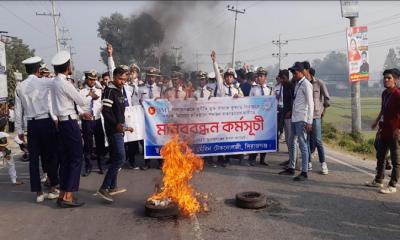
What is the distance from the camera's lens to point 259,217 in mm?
5348

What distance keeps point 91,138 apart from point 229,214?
425 cm

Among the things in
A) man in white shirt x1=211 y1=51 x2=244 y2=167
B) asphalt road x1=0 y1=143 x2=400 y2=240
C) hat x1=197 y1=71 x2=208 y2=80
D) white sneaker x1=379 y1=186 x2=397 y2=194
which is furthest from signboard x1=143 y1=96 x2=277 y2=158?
white sneaker x1=379 y1=186 x2=397 y2=194

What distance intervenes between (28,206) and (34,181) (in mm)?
413

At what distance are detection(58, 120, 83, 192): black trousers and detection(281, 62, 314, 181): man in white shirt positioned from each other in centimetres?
406

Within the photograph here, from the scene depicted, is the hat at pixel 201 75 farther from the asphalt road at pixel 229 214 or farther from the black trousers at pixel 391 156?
the black trousers at pixel 391 156

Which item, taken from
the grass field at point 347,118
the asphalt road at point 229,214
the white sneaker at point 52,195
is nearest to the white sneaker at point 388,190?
the asphalt road at point 229,214

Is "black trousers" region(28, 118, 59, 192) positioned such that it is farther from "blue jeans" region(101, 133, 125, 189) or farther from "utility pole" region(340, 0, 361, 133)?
"utility pole" region(340, 0, 361, 133)

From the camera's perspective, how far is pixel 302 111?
7.23 metres

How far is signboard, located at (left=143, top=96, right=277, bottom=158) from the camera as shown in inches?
334

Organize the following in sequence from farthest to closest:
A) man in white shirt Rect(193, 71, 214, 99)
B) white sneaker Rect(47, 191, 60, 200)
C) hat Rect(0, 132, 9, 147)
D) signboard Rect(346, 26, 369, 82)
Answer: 1. signboard Rect(346, 26, 369, 82)
2. man in white shirt Rect(193, 71, 214, 99)
3. hat Rect(0, 132, 9, 147)
4. white sneaker Rect(47, 191, 60, 200)

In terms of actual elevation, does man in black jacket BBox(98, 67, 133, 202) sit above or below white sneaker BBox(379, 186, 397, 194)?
above

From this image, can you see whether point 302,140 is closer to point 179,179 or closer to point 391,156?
point 391,156

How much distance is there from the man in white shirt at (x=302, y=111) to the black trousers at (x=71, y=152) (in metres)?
4.06

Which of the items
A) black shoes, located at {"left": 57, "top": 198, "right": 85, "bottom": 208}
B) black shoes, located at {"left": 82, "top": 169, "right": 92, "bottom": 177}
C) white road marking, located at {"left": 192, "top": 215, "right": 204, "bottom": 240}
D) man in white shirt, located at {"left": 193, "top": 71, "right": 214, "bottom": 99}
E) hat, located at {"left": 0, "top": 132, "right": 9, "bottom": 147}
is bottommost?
white road marking, located at {"left": 192, "top": 215, "right": 204, "bottom": 240}
